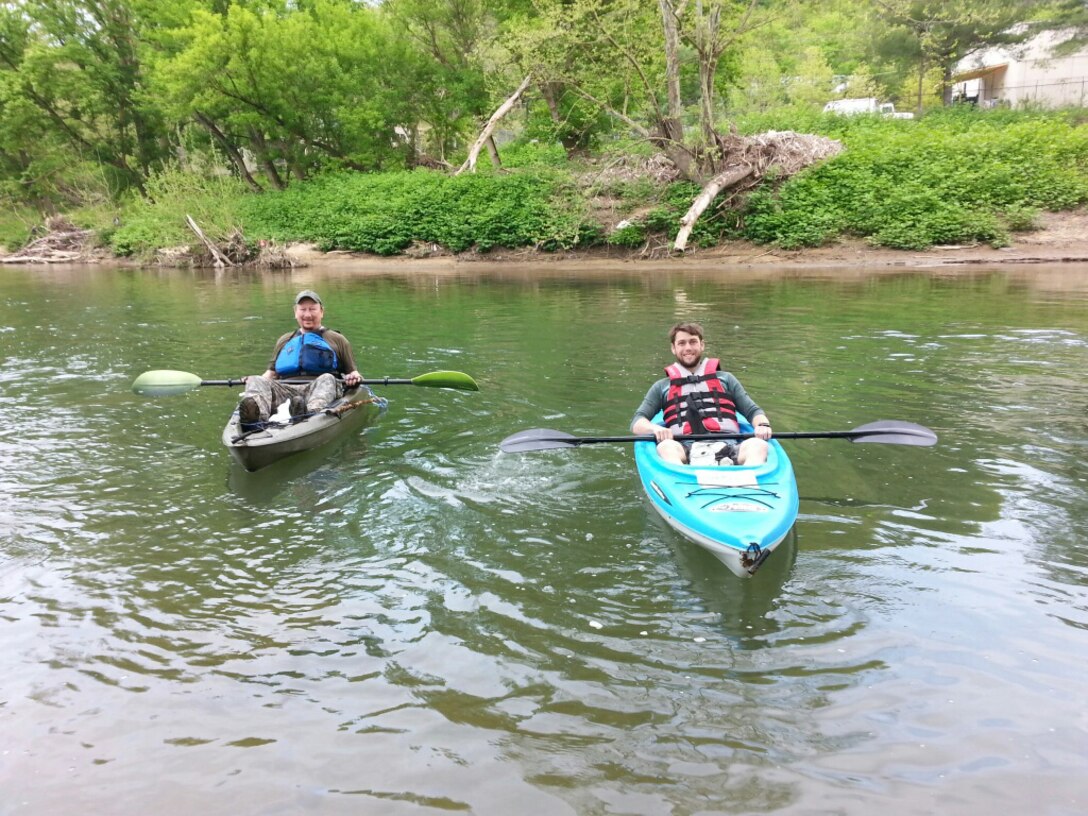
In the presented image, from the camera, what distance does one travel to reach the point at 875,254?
19.8 meters

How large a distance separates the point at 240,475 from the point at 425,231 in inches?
820

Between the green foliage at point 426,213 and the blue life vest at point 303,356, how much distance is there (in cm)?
1603

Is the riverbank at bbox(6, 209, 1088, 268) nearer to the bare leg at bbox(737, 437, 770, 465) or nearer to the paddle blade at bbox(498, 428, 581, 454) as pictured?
the paddle blade at bbox(498, 428, 581, 454)

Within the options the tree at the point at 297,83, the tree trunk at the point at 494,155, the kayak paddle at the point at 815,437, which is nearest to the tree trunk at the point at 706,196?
the tree trunk at the point at 494,155

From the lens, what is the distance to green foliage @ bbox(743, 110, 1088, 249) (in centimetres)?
1945

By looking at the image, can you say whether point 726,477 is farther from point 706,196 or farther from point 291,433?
point 706,196

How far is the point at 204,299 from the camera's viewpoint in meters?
17.7

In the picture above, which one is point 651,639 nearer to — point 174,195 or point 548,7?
point 548,7

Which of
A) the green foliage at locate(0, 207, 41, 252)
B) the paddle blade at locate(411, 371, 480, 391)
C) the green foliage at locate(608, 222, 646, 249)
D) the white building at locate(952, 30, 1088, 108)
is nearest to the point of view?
the paddle blade at locate(411, 371, 480, 391)

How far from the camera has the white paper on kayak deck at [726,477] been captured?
15.7ft

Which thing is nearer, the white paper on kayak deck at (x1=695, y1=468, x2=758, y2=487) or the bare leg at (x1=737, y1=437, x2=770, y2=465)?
the white paper on kayak deck at (x1=695, y1=468, x2=758, y2=487)

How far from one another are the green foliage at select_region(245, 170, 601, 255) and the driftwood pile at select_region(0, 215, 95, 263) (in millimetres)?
7141

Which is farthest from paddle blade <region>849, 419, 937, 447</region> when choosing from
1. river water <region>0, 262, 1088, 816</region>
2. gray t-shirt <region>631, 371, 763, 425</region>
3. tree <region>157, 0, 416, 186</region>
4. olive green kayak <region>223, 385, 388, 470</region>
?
tree <region>157, 0, 416, 186</region>

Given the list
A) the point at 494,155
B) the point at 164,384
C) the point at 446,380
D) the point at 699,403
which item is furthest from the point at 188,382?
the point at 494,155
